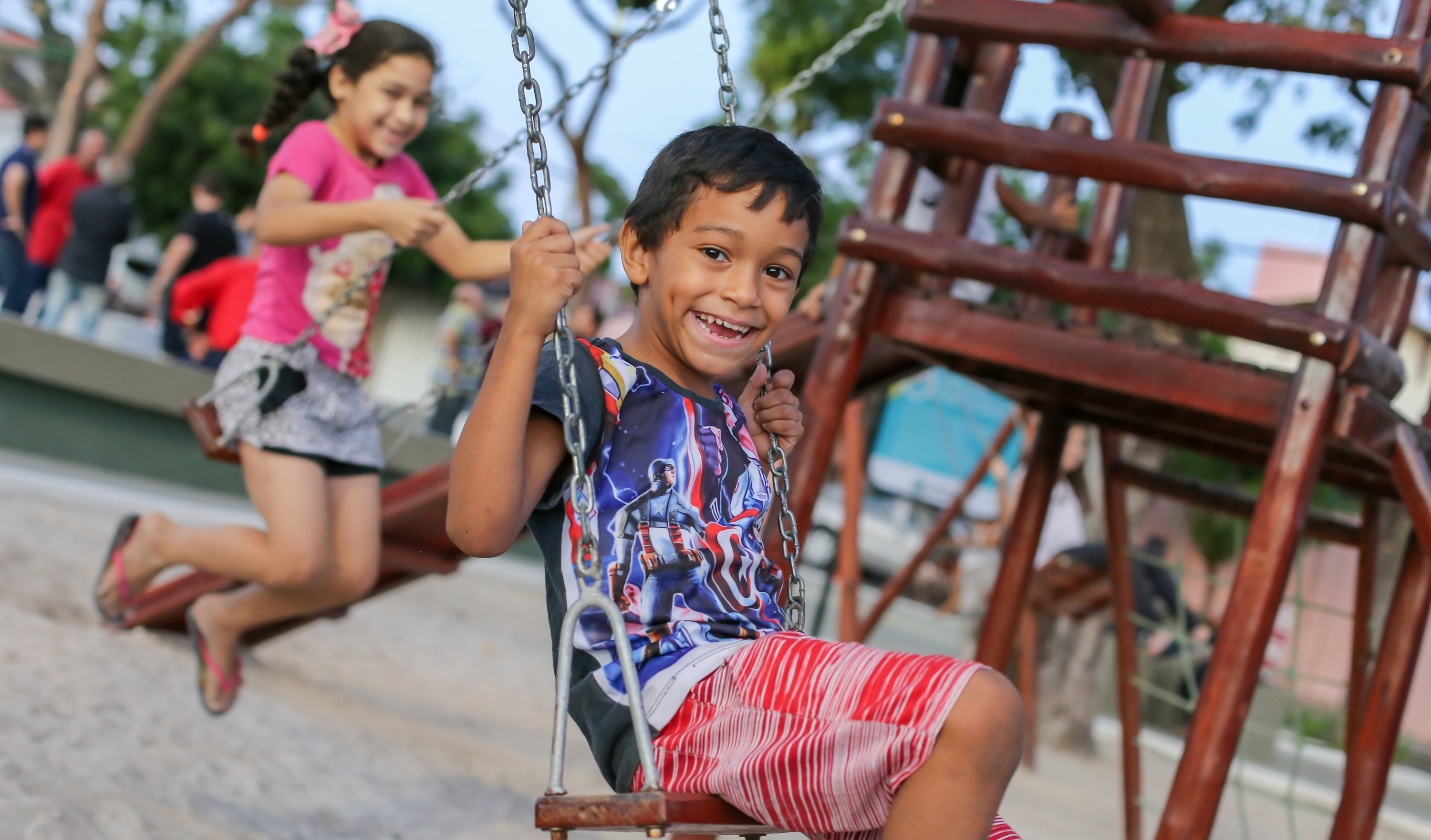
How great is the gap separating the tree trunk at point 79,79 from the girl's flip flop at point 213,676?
10.8 m

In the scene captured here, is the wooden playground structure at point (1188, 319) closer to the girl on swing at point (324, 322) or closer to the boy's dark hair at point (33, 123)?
the girl on swing at point (324, 322)

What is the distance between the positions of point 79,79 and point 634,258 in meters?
12.8

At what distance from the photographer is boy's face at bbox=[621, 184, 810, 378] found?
1.75m

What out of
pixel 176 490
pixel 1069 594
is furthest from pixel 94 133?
pixel 1069 594

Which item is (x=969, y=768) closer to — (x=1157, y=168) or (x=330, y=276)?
(x=1157, y=168)

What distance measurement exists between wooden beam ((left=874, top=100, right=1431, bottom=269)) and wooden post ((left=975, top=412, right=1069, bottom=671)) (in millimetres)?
1069

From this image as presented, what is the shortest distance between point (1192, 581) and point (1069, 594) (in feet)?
50.7

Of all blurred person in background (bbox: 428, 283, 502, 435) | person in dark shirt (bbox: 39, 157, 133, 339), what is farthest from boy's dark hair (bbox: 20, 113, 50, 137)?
blurred person in background (bbox: 428, 283, 502, 435)

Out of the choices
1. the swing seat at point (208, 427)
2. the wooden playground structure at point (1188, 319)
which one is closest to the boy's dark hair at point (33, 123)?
the swing seat at point (208, 427)

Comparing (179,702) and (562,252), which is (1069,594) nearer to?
(179,702)

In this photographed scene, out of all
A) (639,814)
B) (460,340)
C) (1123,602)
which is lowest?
(639,814)

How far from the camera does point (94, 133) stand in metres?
9.00

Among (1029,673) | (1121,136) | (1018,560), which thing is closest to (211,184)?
(1029,673)

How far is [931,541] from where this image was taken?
5.65 meters
